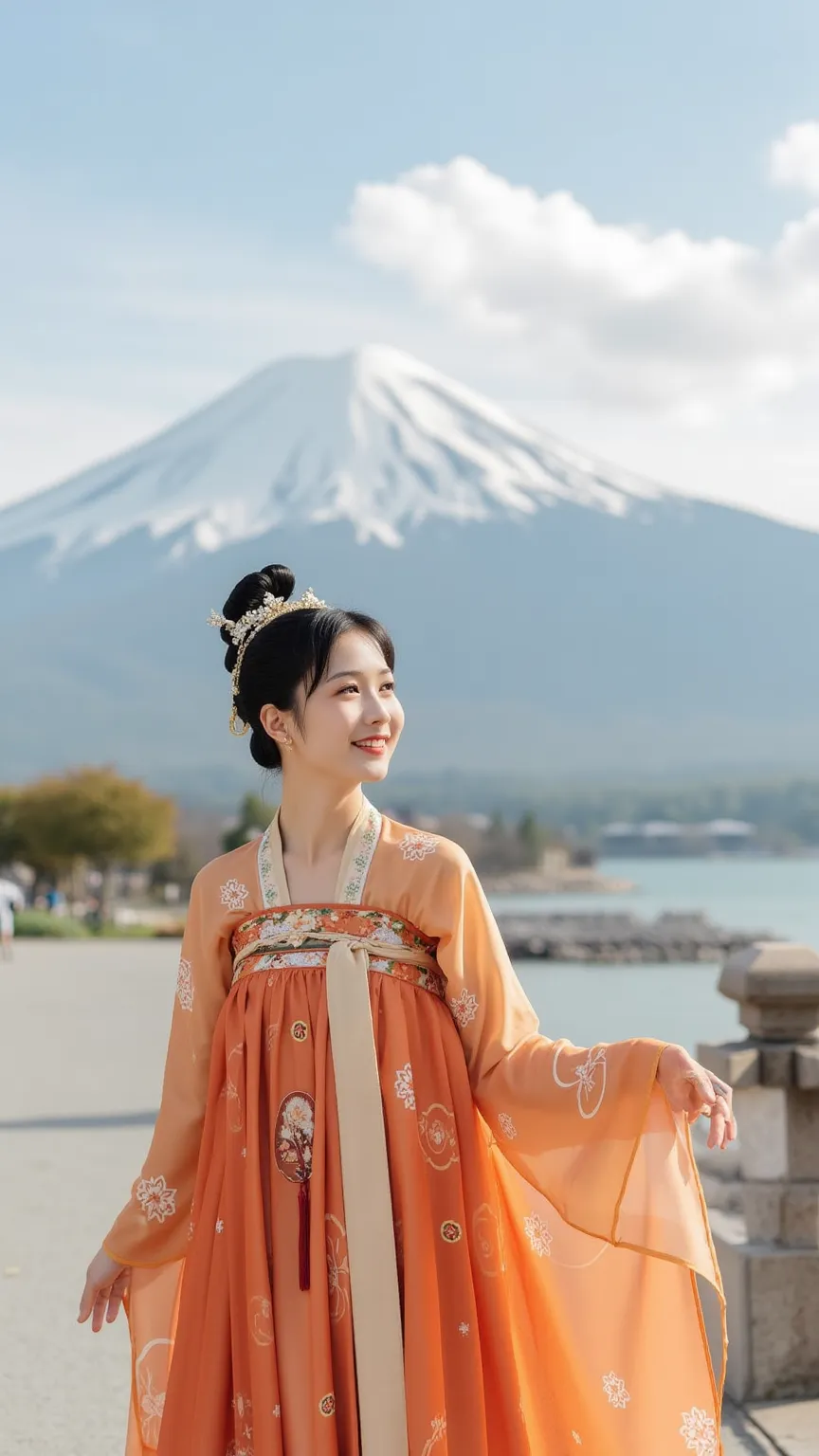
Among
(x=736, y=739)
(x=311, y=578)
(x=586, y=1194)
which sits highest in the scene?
(x=311, y=578)

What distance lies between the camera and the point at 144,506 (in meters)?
162

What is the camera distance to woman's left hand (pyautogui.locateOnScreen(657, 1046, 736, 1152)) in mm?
2031

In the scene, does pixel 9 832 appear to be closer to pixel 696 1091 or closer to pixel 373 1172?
pixel 373 1172

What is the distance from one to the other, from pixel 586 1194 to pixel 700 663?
162m

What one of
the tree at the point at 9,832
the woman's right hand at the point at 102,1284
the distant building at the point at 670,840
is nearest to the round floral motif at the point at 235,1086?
the woman's right hand at the point at 102,1284

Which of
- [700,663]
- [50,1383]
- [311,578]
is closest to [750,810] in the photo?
[700,663]

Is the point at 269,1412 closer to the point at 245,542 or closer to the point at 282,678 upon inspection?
the point at 282,678

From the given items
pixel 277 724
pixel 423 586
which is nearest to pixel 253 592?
pixel 277 724

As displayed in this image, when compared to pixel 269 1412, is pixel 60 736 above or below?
above

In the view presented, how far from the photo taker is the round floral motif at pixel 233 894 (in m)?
2.34

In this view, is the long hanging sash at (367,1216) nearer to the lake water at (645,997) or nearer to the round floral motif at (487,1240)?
the round floral motif at (487,1240)

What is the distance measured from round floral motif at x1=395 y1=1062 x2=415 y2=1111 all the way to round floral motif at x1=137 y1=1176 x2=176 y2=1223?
0.42m

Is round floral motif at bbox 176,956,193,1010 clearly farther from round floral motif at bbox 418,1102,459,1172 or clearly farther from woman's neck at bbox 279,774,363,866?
round floral motif at bbox 418,1102,459,1172

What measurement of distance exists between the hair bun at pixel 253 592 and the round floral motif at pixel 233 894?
0.33 metres
